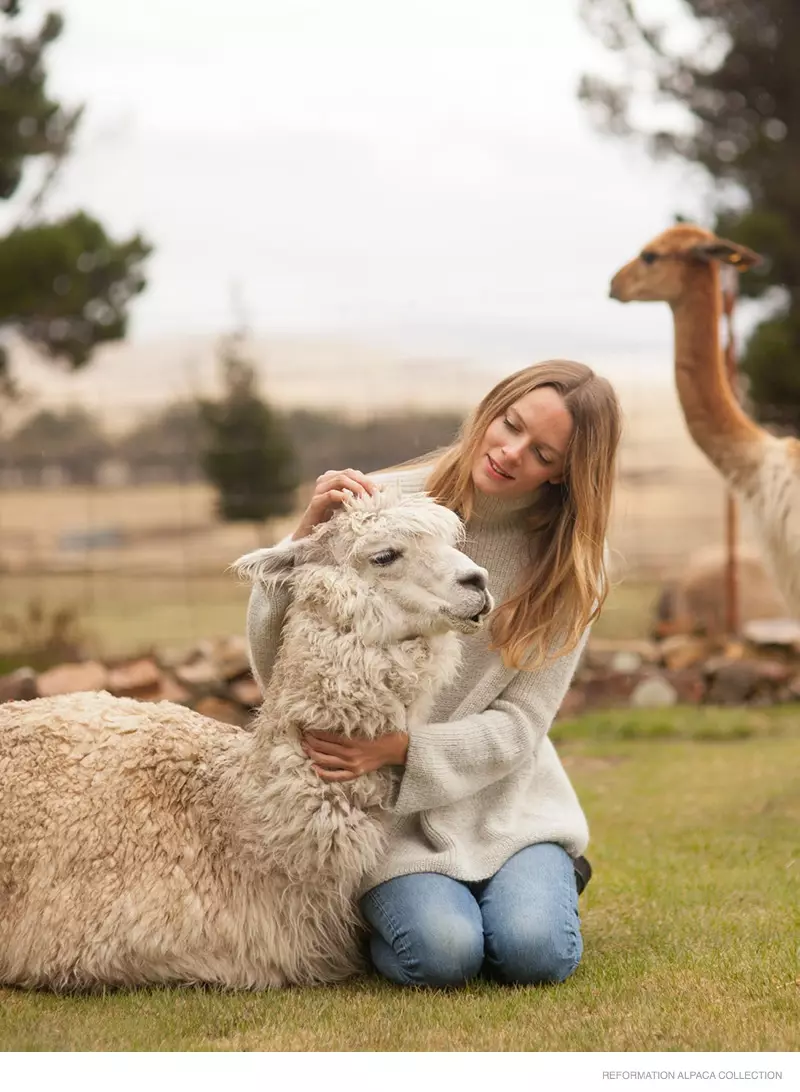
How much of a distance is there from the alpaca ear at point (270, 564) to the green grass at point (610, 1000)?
2.81ft

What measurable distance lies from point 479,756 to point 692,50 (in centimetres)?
866

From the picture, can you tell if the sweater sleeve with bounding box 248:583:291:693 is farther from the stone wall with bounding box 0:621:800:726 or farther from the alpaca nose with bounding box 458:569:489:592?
the stone wall with bounding box 0:621:800:726

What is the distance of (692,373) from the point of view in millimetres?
5152

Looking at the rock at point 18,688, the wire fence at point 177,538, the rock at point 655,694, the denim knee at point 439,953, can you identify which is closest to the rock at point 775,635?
the rock at point 655,694

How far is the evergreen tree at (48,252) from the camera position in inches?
296

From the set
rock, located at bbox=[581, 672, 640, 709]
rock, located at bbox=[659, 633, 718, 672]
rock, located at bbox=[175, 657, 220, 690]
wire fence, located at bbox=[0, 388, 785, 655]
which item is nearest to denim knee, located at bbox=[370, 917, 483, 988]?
rock, located at bbox=[175, 657, 220, 690]

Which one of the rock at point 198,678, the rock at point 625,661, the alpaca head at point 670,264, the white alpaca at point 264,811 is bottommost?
the rock at point 625,661

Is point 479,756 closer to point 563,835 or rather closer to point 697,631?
point 563,835

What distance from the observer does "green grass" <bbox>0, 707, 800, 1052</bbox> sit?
2.42 metres

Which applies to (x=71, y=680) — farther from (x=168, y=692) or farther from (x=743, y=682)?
(x=743, y=682)

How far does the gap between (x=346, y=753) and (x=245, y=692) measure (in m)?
4.00

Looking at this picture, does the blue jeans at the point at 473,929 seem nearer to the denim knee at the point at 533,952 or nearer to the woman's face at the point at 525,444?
the denim knee at the point at 533,952

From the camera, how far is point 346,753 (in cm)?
262

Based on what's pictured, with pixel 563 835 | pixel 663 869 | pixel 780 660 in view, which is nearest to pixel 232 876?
pixel 563 835
